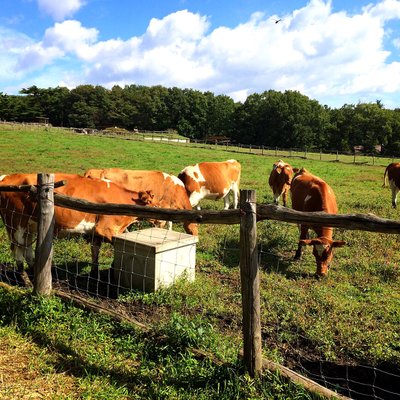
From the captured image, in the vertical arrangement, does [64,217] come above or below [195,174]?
below

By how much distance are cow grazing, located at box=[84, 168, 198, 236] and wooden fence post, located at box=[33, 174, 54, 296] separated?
4.10 metres

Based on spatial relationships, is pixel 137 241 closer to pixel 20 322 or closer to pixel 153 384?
pixel 20 322

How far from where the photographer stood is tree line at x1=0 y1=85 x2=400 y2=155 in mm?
73125

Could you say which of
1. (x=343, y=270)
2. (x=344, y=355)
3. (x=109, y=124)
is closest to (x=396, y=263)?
(x=343, y=270)

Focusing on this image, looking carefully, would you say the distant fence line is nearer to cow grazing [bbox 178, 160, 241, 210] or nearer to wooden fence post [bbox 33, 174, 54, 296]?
cow grazing [bbox 178, 160, 241, 210]

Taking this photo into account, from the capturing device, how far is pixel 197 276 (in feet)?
20.6

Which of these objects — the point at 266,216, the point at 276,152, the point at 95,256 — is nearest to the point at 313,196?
the point at 95,256

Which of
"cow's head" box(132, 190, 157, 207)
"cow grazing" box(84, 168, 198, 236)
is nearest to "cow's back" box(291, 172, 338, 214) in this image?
"cow grazing" box(84, 168, 198, 236)

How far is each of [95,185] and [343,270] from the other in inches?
179

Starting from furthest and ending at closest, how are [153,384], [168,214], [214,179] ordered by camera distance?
1. [214,179]
2. [168,214]
3. [153,384]

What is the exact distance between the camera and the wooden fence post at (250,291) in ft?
10.6

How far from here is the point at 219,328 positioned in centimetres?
448

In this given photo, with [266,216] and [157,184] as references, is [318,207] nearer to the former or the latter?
[157,184]

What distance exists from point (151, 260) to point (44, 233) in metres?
1.47
